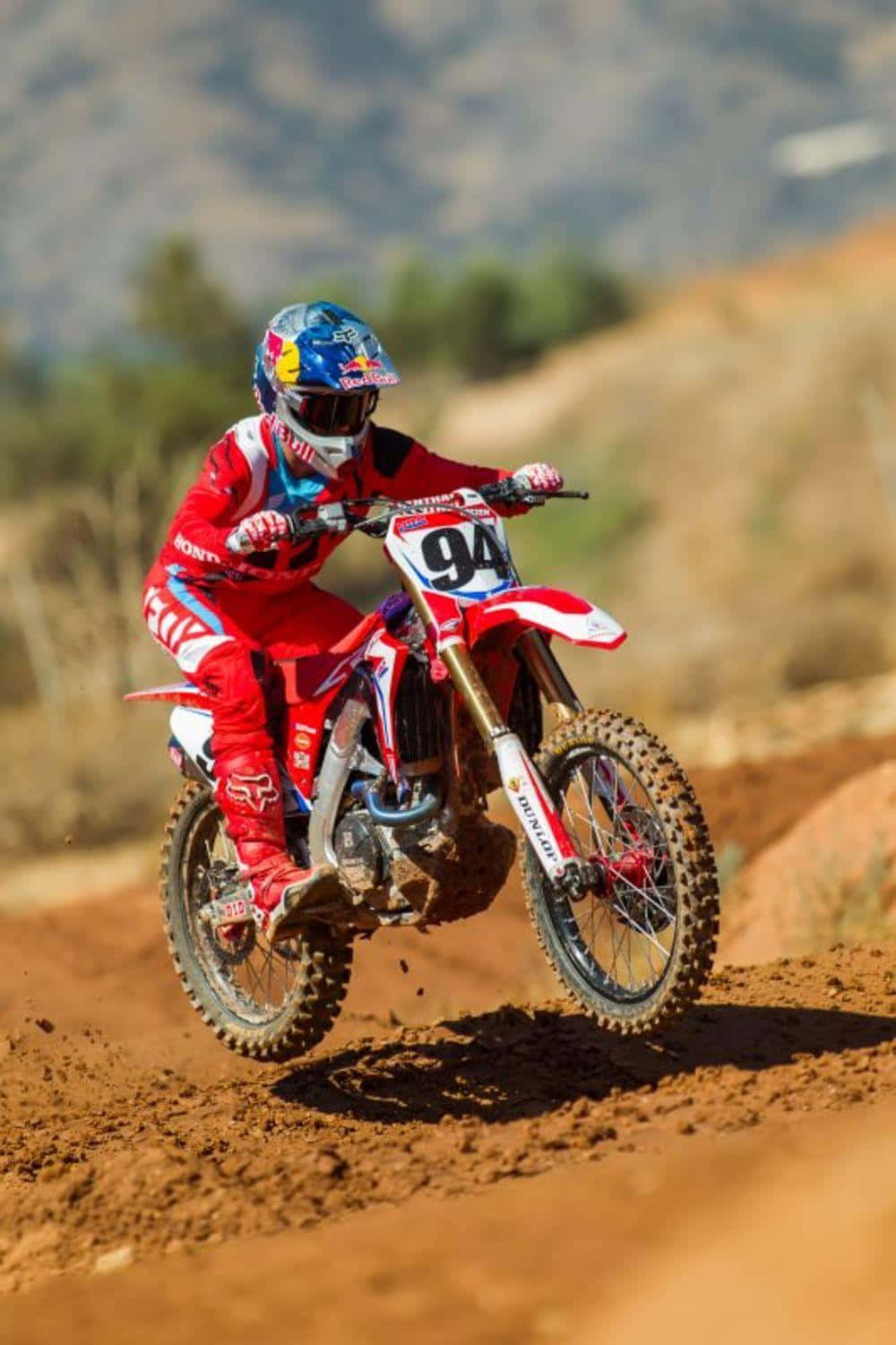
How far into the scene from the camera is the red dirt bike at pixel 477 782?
5992 mm

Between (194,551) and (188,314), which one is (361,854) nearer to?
(194,551)

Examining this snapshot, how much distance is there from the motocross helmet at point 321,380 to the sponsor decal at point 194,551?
435 millimetres

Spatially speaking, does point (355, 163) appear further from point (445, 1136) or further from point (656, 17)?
point (445, 1136)

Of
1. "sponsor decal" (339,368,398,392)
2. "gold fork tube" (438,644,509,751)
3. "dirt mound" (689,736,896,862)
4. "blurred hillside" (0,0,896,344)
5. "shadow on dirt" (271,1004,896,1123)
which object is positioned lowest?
"shadow on dirt" (271,1004,896,1123)

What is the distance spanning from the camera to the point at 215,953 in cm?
767

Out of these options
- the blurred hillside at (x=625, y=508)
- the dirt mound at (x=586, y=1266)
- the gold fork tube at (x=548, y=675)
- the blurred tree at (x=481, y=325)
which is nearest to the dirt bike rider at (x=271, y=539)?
the gold fork tube at (x=548, y=675)

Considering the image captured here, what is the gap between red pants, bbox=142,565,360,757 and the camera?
673 cm

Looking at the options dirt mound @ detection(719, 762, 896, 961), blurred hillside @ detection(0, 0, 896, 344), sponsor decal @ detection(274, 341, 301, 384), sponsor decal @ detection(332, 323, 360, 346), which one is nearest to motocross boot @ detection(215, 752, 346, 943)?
sponsor decal @ detection(274, 341, 301, 384)

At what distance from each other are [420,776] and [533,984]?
3399mm

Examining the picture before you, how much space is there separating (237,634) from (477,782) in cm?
102

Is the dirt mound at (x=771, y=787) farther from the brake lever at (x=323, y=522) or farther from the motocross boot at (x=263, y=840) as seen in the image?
the brake lever at (x=323, y=522)

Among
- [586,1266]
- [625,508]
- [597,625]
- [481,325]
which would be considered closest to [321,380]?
[597,625]

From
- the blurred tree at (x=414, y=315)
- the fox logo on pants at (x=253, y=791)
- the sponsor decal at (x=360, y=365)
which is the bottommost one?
the fox logo on pants at (x=253, y=791)

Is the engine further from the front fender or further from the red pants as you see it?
the front fender
